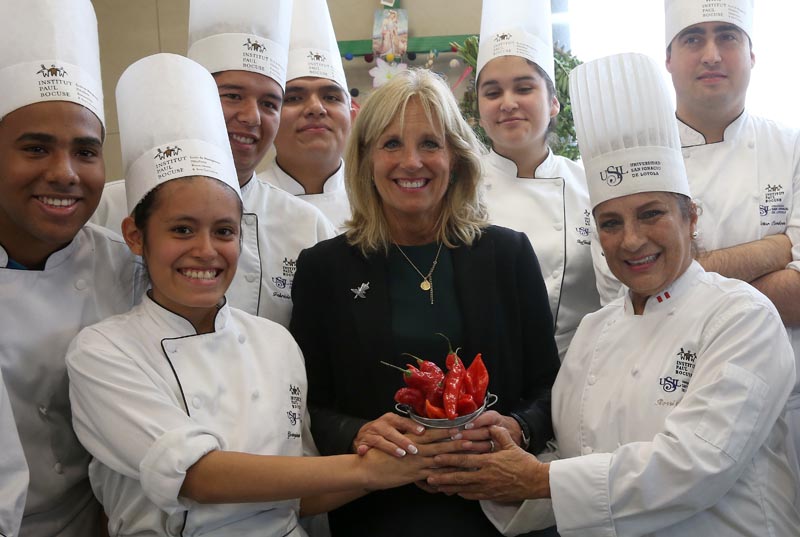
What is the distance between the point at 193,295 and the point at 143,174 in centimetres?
31

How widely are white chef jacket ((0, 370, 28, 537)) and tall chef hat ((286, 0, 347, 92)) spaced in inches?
61.0

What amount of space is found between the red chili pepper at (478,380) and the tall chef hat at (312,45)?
1.40 meters

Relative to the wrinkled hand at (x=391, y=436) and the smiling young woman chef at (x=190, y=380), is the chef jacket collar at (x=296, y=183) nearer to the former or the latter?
the smiling young woman chef at (x=190, y=380)

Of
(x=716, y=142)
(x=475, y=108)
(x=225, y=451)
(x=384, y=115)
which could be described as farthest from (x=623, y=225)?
(x=475, y=108)

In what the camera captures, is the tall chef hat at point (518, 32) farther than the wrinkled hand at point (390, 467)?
Yes

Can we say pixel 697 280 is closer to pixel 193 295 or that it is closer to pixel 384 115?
pixel 384 115

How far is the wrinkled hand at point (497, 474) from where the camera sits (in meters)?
1.61

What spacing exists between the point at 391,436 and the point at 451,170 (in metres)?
0.72

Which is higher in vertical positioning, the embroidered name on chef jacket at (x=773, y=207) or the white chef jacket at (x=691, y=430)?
the embroidered name on chef jacket at (x=773, y=207)

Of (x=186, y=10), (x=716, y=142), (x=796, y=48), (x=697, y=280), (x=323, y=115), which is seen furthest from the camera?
(x=186, y=10)

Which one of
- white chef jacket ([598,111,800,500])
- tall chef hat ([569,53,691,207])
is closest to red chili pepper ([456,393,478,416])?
tall chef hat ([569,53,691,207])

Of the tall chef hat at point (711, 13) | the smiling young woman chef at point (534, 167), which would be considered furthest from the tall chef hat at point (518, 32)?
the tall chef hat at point (711, 13)

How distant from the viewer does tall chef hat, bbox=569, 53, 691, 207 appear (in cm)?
173

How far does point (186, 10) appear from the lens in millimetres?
4645
